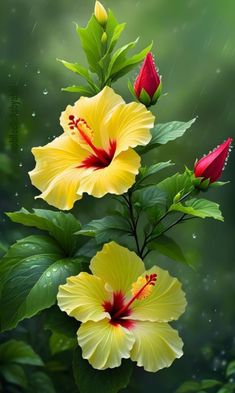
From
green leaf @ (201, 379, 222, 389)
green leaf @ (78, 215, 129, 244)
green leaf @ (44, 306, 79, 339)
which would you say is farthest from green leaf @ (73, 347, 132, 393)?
green leaf @ (201, 379, 222, 389)

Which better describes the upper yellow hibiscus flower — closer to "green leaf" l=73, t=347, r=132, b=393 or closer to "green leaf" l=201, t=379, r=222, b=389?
"green leaf" l=73, t=347, r=132, b=393

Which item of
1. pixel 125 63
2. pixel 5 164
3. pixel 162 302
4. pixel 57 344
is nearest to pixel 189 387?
pixel 57 344

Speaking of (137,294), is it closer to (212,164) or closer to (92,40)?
(212,164)

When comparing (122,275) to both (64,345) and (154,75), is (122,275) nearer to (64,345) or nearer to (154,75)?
(154,75)

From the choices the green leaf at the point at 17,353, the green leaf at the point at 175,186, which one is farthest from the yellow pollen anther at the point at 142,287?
the green leaf at the point at 17,353

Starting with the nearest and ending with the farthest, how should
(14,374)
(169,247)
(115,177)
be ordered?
1. (115,177)
2. (169,247)
3. (14,374)

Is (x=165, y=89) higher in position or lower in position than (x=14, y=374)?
higher

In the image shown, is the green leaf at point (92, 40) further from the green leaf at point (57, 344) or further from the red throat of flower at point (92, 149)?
the green leaf at point (57, 344)
